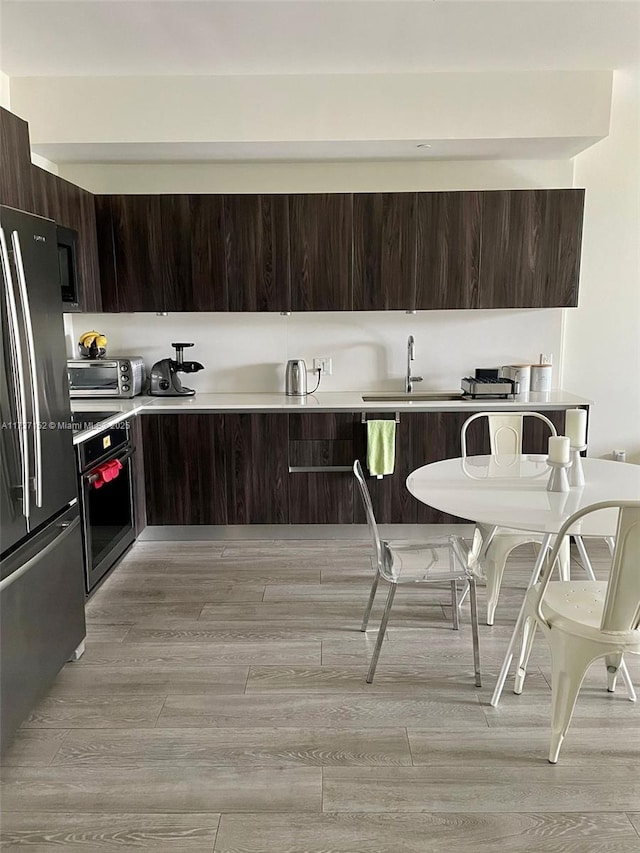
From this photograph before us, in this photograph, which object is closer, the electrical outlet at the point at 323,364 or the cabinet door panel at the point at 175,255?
the cabinet door panel at the point at 175,255

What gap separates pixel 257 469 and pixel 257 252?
1.39m

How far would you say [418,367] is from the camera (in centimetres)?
451

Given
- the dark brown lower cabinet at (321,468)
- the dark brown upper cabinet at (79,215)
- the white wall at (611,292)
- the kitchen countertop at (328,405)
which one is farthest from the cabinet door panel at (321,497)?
the white wall at (611,292)

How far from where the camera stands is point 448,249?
4.06 metres

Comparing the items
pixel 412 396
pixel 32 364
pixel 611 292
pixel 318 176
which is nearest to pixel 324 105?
pixel 318 176

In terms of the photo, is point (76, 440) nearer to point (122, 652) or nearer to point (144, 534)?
point (122, 652)

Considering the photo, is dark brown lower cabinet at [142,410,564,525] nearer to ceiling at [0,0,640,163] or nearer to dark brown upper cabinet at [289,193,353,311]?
dark brown upper cabinet at [289,193,353,311]

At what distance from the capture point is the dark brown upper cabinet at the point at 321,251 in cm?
404

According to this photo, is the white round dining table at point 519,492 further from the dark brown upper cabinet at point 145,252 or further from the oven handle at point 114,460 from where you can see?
the dark brown upper cabinet at point 145,252

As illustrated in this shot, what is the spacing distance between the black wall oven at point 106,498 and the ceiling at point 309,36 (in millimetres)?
1941

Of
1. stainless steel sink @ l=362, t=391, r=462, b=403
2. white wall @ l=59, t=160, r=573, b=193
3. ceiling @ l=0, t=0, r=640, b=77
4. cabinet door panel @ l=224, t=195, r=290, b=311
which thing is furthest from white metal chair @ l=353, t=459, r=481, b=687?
white wall @ l=59, t=160, r=573, b=193

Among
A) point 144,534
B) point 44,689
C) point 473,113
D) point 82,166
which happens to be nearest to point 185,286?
point 82,166

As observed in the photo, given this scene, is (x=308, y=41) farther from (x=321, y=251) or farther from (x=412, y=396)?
(x=412, y=396)

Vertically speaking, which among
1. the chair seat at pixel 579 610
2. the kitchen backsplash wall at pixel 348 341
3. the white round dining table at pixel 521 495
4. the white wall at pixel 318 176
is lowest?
the chair seat at pixel 579 610
